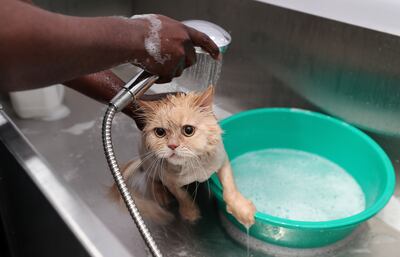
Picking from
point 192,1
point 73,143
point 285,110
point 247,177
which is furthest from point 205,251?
point 192,1

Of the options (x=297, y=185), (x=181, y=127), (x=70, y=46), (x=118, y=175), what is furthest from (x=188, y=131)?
(x=297, y=185)

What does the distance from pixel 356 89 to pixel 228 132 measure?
31 centimetres

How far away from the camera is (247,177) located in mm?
982

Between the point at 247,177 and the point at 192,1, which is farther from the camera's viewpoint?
the point at 192,1

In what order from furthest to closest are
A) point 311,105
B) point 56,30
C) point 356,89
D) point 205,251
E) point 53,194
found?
point 311,105
point 356,89
point 205,251
point 53,194
point 56,30

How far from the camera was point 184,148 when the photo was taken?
2.11 ft

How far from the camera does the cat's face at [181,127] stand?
0.65m

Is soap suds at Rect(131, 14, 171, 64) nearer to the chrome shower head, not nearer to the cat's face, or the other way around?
the cat's face

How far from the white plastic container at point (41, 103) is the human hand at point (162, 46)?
0.62 meters

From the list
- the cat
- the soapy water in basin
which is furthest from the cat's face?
the soapy water in basin

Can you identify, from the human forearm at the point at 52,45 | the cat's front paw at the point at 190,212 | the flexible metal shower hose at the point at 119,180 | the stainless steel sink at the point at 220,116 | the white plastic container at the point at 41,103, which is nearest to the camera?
the human forearm at the point at 52,45

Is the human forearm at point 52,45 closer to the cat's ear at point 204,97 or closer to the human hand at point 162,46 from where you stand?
the human hand at point 162,46

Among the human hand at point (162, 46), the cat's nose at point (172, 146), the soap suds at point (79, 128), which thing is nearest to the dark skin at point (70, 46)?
the human hand at point (162, 46)

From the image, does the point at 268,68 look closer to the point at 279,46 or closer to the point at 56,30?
the point at 279,46
